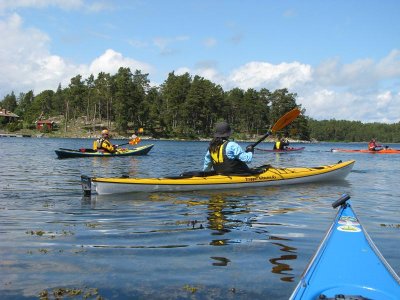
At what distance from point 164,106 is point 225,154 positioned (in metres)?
95.7

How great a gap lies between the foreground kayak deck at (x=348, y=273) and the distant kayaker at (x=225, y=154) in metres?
5.48

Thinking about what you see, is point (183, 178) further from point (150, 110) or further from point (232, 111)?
point (232, 111)

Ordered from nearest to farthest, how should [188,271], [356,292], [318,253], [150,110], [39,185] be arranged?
[356,292] → [318,253] → [188,271] → [39,185] → [150,110]

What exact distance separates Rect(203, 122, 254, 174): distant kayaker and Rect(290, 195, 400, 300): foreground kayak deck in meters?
5.48

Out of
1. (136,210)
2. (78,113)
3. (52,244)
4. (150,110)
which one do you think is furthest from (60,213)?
(78,113)

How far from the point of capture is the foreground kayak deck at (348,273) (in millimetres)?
3129

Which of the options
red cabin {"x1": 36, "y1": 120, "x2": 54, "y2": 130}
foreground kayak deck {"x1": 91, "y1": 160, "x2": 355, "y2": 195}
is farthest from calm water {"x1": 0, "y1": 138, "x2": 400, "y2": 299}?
red cabin {"x1": 36, "y1": 120, "x2": 54, "y2": 130}

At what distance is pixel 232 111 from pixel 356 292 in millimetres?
109255

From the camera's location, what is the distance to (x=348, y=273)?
3469 mm

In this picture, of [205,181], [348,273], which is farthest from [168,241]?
[205,181]

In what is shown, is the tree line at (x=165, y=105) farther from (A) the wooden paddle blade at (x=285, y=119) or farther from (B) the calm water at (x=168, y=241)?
(B) the calm water at (x=168, y=241)

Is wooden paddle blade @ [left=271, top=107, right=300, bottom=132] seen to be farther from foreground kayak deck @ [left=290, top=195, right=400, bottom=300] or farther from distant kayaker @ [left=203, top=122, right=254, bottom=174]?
A: foreground kayak deck @ [left=290, top=195, right=400, bottom=300]

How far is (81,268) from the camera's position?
4.39 metres

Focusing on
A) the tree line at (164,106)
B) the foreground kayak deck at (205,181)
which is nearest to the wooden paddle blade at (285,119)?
the foreground kayak deck at (205,181)
